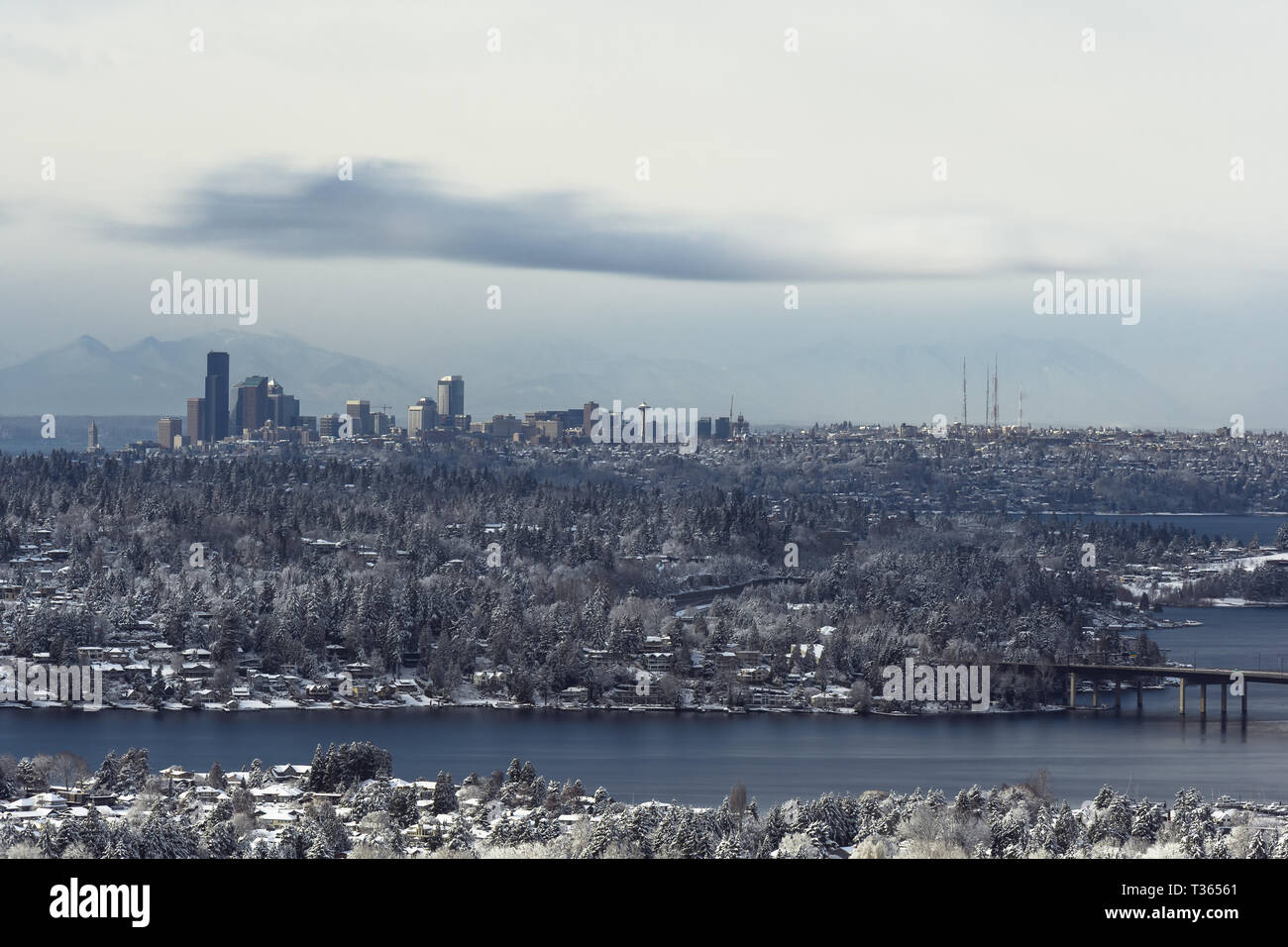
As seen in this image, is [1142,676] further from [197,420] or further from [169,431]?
[169,431]

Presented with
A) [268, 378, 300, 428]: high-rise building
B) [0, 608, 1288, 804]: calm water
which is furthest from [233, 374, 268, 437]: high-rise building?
[0, 608, 1288, 804]: calm water

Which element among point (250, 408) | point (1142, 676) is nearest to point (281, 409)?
point (250, 408)

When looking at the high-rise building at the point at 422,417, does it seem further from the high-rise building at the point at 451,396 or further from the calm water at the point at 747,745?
the calm water at the point at 747,745

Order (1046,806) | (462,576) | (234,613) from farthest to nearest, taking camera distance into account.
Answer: (462,576), (234,613), (1046,806)

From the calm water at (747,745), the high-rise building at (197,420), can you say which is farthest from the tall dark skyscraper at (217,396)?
the calm water at (747,745)
